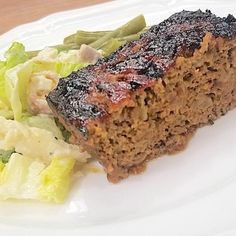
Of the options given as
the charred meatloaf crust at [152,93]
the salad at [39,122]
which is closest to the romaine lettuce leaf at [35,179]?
the salad at [39,122]

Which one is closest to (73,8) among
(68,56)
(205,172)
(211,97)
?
(68,56)

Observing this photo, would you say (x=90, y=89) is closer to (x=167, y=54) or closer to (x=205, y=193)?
(x=167, y=54)

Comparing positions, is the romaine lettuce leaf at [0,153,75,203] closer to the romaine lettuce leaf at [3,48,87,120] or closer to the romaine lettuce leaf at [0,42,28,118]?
the romaine lettuce leaf at [3,48,87,120]

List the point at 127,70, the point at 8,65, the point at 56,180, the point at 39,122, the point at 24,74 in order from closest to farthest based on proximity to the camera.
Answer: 1. the point at 56,180
2. the point at 127,70
3. the point at 39,122
4. the point at 24,74
5. the point at 8,65

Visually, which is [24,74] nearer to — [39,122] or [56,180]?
[39,122]

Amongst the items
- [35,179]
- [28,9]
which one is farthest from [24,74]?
[28,9]

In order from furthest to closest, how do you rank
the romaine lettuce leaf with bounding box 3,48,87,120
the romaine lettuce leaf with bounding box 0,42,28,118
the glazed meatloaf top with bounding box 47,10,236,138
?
the romaine lettuce leaf with bounding box 0,42,28,118
the romaine lettuce leaf with bounding box 3,48,87,120
the glazed meatloaf top with bounding box 47,10,236,138

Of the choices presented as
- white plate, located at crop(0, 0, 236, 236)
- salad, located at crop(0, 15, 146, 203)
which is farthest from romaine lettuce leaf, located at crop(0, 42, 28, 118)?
white plate, located at crop(0, 0, 236, 236)
